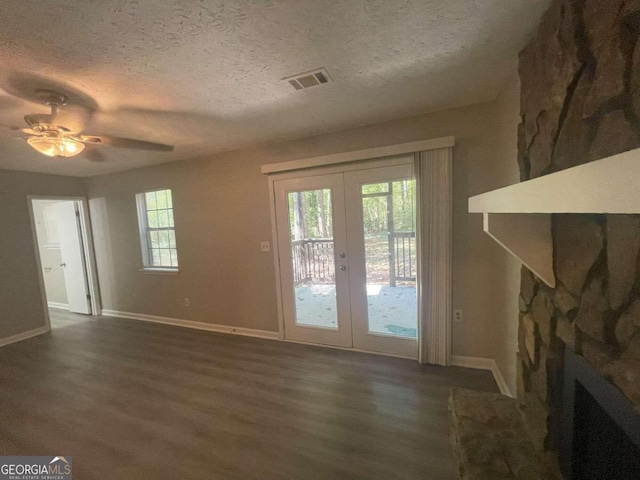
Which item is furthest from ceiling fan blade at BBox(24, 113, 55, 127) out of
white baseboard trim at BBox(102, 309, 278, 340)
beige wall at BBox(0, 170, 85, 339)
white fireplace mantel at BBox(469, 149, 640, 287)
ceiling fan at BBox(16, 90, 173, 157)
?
beige wall at BBox(0, 170, 85, 339)

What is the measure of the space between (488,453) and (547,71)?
5.62ft

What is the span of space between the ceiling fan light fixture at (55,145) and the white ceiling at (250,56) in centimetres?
29

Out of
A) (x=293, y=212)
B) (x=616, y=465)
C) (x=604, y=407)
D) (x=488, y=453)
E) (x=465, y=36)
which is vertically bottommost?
(x=488, y=453)

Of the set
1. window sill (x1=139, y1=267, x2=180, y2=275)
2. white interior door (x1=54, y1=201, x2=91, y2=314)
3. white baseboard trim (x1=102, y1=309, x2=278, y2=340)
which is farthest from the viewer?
white interior door (x1=54, y1=201, x2=91, y2=314)

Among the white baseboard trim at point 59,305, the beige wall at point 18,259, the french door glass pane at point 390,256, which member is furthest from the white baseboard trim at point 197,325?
the french door glass pane at point 390,256

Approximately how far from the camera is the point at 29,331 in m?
3.76

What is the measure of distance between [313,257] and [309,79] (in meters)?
1.81

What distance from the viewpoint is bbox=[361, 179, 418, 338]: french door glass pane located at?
2.56 meters

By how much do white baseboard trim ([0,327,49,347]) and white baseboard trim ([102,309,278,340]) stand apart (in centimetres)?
79

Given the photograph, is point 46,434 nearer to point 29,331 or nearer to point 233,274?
point 233,274

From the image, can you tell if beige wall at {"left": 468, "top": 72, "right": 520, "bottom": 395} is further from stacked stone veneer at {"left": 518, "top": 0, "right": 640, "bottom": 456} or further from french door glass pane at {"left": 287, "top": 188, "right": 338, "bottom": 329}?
french door glass pane at {"left": 287, "top": 188, "right": 338, "bottom": 329}

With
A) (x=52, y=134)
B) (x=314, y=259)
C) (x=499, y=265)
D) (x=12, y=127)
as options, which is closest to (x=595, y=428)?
(x=499, y=265)

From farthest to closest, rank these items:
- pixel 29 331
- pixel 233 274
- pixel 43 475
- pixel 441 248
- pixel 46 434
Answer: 1. pixel 29 331
2. pixel 233 274
3. pixel 441 248
4. pixel 46 434
5. pixel 43 475

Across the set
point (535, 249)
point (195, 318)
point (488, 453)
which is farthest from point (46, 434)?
point (535, 249)
